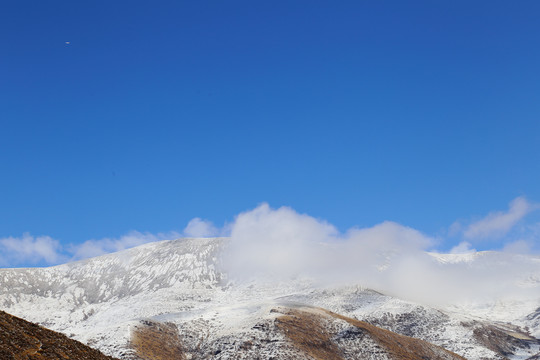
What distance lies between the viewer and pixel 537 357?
14475 centimetres

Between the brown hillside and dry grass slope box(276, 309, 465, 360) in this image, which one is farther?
dry grass slope box(276, 309, 465, 360)

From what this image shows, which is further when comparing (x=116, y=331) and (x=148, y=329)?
(x=148, y=329)

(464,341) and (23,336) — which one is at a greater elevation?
(464,341)

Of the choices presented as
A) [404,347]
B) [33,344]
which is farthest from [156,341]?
[33,344]

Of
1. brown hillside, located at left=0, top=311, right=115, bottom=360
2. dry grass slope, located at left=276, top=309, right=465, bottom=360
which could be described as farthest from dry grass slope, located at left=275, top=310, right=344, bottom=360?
brown hillside, located at left=0, top=311, right=115, bottom=360

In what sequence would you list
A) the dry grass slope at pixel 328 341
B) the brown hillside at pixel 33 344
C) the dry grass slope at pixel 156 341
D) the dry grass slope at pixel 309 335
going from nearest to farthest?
1. the brown hillside at pixel 33 344
2. the dry grass slope at pixel 156 341
3. the dry grass slope at pixel 309 335
4. the dry grass slope at pixel 328 341

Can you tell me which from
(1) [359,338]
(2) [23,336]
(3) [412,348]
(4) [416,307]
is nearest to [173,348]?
(1) [359,338]

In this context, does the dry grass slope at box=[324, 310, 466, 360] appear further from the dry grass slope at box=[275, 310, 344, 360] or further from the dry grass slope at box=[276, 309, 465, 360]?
the dry grass slope at box=[275, 310, 344, 360]

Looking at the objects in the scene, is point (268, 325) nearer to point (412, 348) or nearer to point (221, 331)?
point (221, 331)

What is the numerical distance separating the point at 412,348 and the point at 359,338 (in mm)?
14073

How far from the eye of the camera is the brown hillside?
1265 inches

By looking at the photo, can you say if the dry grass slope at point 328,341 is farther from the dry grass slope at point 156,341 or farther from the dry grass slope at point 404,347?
the dry grass slope at point 156,341

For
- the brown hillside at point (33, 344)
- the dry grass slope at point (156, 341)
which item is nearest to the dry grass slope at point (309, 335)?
the dry grass slope at point (156, 341)

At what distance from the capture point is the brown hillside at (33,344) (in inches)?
1265
